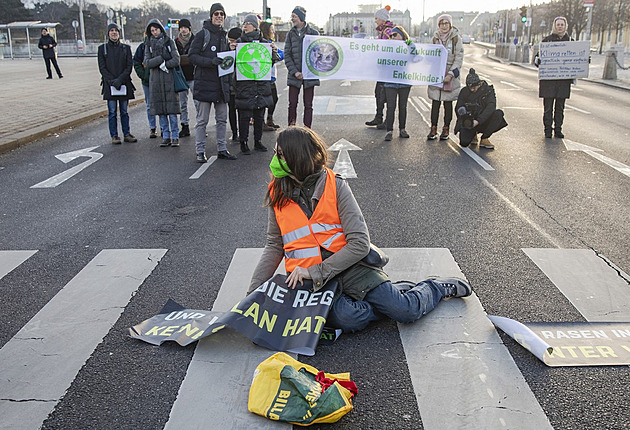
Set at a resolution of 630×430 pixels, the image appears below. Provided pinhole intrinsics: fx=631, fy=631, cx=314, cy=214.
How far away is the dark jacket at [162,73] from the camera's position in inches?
394

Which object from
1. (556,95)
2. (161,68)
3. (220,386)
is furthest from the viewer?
(556,95)

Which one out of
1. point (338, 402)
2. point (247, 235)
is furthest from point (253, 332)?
point (247, 235)

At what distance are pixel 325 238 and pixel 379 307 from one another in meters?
0.53

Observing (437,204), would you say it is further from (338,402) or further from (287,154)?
(338,402)

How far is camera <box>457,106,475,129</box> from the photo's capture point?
10.0 metres

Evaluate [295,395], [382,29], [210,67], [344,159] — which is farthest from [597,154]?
[295,395]

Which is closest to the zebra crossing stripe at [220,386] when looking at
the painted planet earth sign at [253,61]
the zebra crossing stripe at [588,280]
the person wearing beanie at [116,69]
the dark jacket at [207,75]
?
the zebra crossing stripe at [588,280]

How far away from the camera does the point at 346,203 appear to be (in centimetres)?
385

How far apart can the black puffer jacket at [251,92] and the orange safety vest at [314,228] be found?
5.58 metres

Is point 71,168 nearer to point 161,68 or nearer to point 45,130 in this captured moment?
point 161,68

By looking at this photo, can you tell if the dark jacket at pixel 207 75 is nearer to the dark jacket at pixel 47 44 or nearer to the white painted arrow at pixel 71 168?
the white painted arrow at pixel 71 168

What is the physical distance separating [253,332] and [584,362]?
183cm

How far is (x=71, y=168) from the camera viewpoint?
9.21m

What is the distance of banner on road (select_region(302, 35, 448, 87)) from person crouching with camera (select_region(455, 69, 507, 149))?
82cm
